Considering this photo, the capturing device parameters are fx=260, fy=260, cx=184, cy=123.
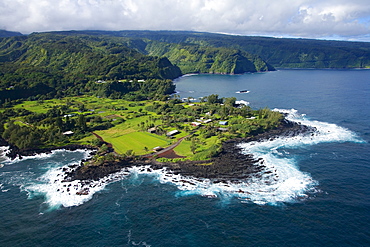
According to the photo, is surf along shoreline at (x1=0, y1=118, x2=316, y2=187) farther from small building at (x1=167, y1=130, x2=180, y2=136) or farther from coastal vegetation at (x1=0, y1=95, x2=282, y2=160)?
small building at (x1=167, y1=130, x2=180, y2=136)

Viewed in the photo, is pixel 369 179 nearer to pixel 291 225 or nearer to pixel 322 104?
pixel 291 225

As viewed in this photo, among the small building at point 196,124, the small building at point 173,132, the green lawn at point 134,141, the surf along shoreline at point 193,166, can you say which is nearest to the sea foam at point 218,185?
the surf along shoreline at point 193,166

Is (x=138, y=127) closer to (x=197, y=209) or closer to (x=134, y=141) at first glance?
(x=134, y=141)

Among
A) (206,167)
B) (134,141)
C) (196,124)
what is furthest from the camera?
(196,124)

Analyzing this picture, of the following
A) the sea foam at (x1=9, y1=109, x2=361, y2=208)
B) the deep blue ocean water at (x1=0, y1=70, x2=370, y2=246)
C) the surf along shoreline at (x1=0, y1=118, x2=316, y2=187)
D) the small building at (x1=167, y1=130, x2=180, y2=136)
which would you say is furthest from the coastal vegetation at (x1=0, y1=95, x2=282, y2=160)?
the deep blue ocean water at (x1=0, y1=70, x2=370, y2=246)

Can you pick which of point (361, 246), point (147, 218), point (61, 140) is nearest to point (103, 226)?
point (147, 218)

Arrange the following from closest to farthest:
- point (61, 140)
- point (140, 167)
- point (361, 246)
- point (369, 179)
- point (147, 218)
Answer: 1. point (361, 246)
2. point (147, 218)
3. point (369, 179)
4. point (140, 167)
5. point (61, 140)

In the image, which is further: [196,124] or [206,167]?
[196,124]

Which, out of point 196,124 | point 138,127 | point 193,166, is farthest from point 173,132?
point 193,166

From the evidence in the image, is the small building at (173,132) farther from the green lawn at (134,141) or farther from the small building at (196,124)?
the small building at (196,124)
